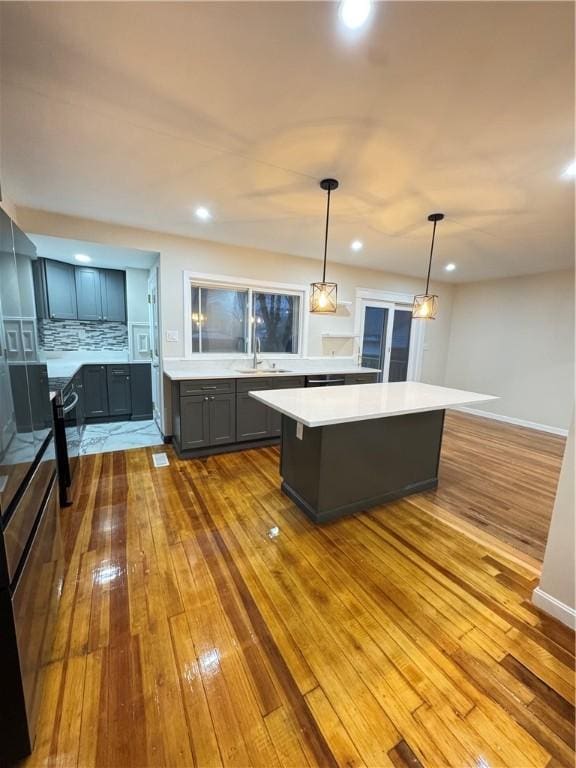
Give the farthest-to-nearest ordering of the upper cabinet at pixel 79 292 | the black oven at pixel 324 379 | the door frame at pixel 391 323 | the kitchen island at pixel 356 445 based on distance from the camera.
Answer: the door frame at pixel 391 323 < the upper cabinet at pixel 79 292 < the black oven at pixel 324 379 < the kitchen island at pixel 356 445

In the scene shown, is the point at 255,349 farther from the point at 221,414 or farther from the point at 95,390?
the point at 95,390

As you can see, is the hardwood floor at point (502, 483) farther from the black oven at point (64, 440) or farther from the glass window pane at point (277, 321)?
the black oven at point (64, 440)

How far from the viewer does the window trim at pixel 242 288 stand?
3734 millimetres

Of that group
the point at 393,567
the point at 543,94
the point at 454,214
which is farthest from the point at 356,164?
the point at 393,567

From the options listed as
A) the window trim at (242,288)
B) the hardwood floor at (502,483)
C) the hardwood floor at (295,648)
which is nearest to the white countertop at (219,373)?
the window trim at (242,288)

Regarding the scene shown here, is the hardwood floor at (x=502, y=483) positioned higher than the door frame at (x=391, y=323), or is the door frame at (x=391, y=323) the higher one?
the door frame at (x=391, y=323)

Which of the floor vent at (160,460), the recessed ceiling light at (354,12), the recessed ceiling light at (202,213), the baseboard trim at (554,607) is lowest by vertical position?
the floor vent at (160,460)

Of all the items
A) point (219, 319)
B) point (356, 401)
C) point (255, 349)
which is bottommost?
point (356, 401)

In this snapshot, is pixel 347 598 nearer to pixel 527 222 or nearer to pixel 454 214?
pixel 454 214

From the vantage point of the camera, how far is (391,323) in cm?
565

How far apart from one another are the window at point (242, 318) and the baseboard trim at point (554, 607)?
3597mm

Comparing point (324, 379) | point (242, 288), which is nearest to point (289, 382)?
point (324, 379)

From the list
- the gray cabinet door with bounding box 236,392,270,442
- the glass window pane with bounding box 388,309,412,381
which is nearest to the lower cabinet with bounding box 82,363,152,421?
the gray cabinet door with bounding box 236,392,270,442

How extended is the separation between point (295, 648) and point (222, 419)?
239 cm
